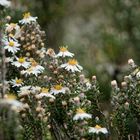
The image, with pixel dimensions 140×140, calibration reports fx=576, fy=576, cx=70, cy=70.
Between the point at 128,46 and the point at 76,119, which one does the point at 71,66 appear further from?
the point at 128,46

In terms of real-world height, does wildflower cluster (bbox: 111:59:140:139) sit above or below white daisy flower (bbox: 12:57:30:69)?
below

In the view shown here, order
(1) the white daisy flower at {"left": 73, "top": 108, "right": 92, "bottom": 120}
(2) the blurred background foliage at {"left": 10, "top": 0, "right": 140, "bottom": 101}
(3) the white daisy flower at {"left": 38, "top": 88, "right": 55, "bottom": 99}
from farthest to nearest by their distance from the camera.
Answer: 1. (2) the blurred background foliage at {"left": 10, "top": 0, "right": 140, "bottom": 101}
2. (3) the white daisy flower at {"left": 38, "top": 88, "right": 55, "bottom": 99}
3. (1) the white daisy flower at {"left": 73, "top": 108, "right": 92, "bottom": 120}

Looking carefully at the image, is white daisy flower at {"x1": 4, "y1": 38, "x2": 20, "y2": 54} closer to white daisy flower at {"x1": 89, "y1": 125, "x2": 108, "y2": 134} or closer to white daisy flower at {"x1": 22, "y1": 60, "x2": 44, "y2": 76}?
white daisy flower at {"x1": 22, "y1": 60, "x2": 44, "y2": 76}

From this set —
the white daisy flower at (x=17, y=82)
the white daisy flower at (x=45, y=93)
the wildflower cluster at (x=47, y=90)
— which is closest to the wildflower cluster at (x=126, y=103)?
the wildflower cluster at (x=47, y=90)

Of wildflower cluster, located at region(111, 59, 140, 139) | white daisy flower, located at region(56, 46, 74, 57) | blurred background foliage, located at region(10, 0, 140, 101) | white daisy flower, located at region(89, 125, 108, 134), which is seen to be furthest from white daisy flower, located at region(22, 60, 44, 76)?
blurred background foliage, located at region(10, 0, 140, 101)

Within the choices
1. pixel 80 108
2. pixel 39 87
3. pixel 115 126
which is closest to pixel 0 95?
pixel 39 87

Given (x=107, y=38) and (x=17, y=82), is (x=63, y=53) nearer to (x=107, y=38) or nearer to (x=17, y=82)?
(x=17, y=82)
